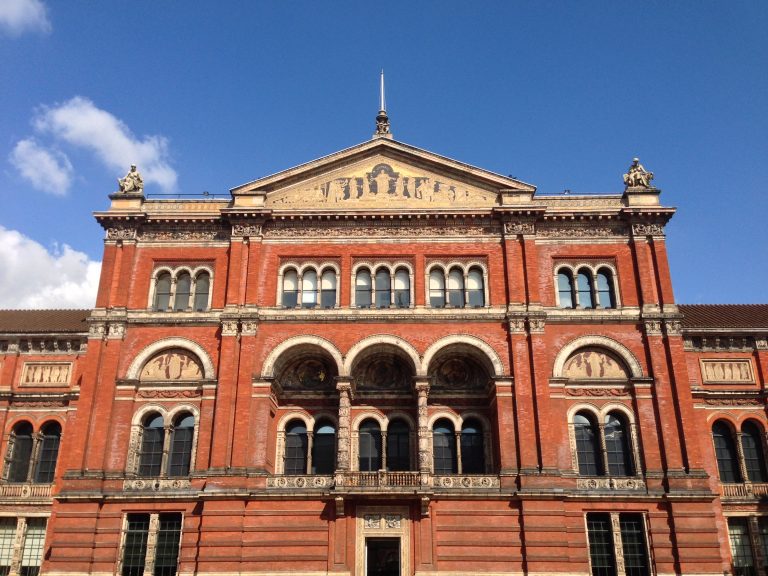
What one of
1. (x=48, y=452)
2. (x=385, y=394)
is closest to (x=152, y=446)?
(x=48, y=452)

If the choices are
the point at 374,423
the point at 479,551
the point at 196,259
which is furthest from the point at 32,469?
the point at 479,551

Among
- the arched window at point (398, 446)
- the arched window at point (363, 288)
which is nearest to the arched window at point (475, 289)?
the arched window at point (363, 288)

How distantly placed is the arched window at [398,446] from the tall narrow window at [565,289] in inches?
376

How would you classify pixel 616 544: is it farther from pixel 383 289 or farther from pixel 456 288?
pixel 383 289

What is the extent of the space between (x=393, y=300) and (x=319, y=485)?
9.18 m

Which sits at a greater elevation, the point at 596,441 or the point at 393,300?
the point at 393,300

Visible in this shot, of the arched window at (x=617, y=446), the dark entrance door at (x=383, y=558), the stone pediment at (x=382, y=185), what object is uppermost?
the stone pediment at (x=382, y=185)

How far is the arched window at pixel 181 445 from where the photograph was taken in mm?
32469

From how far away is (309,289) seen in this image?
115ft

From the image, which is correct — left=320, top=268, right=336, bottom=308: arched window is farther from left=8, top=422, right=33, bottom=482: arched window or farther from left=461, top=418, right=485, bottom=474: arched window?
left=8, top=422, right=33, bottom=482: arched window

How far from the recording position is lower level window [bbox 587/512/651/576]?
30047mm

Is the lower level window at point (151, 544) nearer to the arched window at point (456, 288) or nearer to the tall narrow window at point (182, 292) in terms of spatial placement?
the tall narrow window at point (182, 292)

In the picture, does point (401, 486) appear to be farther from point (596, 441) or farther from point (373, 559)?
point (596, 441)

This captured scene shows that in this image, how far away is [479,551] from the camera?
29.9 meters
